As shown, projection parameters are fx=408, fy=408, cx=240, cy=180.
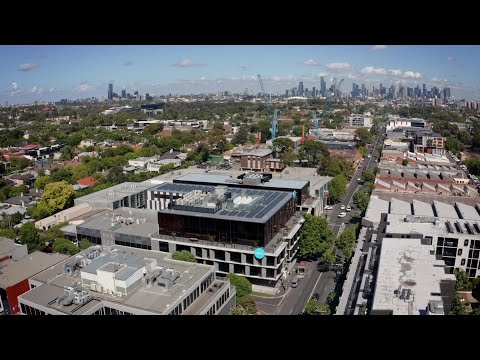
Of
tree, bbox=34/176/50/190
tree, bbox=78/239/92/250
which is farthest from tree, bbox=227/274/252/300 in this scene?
tree, bbox=34/176/50/190

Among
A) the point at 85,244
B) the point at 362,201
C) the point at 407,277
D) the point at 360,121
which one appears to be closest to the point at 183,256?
the point at 85,244

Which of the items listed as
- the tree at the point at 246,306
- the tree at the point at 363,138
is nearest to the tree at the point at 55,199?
the tree at the point at 246,306

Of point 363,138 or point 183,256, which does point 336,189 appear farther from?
point 363,138

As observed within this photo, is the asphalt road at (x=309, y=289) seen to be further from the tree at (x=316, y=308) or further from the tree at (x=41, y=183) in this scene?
the tree at (x=41, y=183)

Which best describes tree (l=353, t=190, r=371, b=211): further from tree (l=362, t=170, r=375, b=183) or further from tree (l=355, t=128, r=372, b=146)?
tree (l=355, t=128, r=372, b=146)
